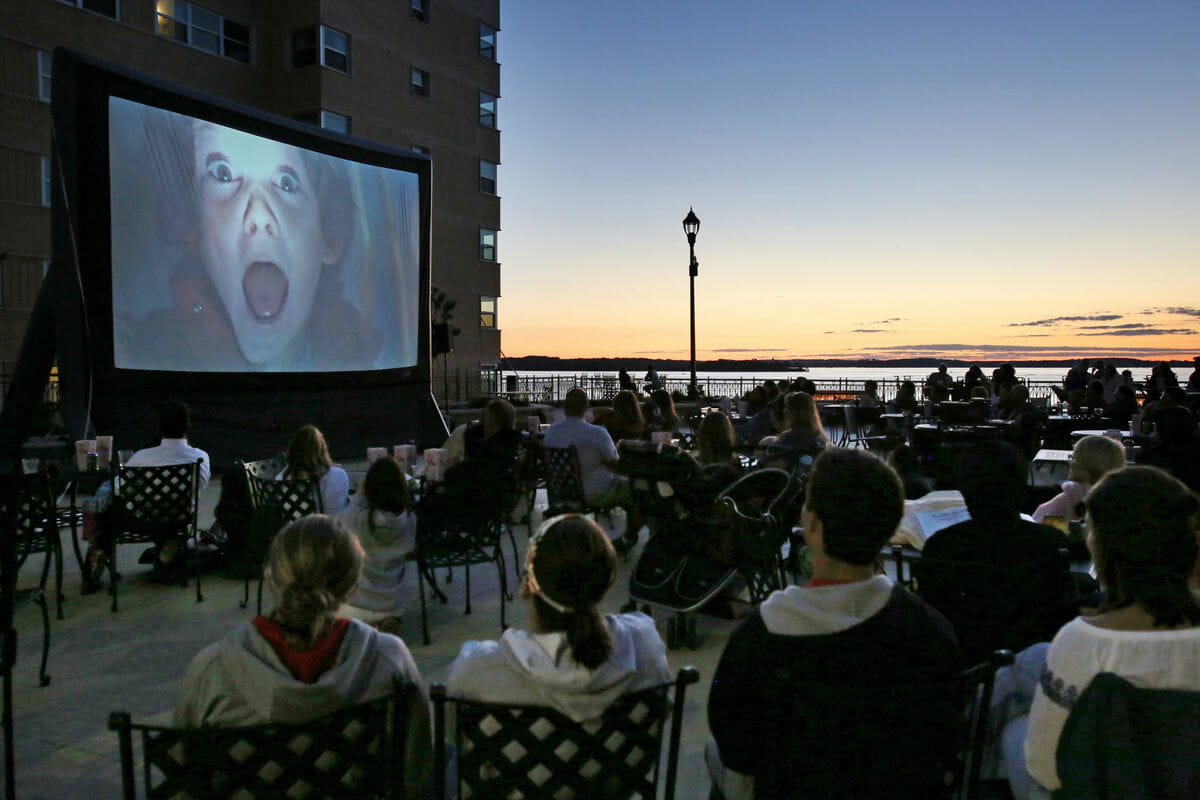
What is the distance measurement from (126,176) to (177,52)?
13.5m

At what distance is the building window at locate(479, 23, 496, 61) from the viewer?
29.0 metres

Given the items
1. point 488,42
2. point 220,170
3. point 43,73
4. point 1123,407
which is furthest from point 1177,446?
point 488,42

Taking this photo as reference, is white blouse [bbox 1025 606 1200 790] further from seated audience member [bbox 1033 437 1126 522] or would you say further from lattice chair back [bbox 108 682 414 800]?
seated audience member [bbox 1033 437 1126 522]

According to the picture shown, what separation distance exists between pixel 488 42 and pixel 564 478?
26238 millimetres

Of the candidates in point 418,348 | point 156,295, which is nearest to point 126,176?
point 156,295

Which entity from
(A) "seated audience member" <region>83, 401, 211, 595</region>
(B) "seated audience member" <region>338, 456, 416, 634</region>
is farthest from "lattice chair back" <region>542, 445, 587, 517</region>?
(A) "seated audience member" <region>83, 401, 211, 595</region>

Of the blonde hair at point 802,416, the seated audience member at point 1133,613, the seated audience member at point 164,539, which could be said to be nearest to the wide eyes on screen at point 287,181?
the seated audience member at point 164,539

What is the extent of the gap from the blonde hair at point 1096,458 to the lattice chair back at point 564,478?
3931 mm

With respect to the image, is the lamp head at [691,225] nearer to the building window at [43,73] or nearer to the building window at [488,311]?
the building window at [488,311]

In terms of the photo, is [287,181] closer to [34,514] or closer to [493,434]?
[493,434]

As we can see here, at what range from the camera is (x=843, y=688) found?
171 centimetres

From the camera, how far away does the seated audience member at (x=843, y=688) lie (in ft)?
5.72

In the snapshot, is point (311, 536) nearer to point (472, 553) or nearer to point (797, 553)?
point (472, 553)

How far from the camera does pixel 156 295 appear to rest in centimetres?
1129
